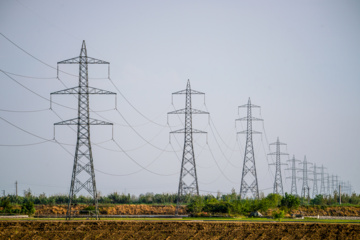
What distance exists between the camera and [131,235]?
54.5m

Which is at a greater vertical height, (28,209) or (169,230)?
(169,230)

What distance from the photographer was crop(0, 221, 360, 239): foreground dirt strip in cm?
5394

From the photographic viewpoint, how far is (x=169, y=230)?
2240 inches

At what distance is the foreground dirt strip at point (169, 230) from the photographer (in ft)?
177

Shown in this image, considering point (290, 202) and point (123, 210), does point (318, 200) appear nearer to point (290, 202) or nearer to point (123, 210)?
point (290, 202)

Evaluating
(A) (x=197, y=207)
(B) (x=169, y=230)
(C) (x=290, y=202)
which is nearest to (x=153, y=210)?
(A) (x=197, y=207)

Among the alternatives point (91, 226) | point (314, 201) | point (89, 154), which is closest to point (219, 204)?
point (89, 154)

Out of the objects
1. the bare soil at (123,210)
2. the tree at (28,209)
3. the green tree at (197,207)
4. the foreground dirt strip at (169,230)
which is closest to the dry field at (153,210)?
the bare soil at (123,210)

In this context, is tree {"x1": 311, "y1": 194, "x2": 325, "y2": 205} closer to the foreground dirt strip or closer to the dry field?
the dry field

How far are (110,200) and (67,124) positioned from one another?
70646 mm

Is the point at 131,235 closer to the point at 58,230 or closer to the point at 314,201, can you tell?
the point at 58,230

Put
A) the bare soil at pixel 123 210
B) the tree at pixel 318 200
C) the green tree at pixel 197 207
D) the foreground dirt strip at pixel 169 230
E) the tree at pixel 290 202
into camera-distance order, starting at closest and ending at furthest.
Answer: the foreground dirt strip at pixel 169 230 → the green tree at pixel 197 207 → the tree at pixel 290 202 → the bare soil at pixel 123 210 → the tree at pixel 318 200

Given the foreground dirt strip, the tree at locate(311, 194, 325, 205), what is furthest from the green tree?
the tree at locate(311, 194, 325, 205)

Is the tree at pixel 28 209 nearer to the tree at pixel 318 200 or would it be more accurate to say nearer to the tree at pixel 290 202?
the tree at pixel 290 202
